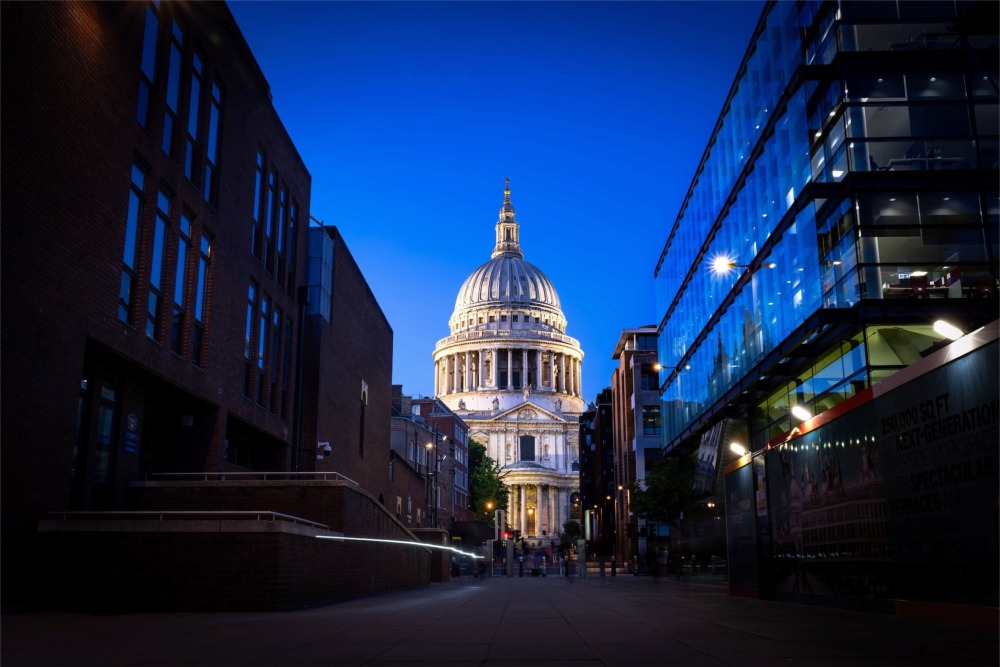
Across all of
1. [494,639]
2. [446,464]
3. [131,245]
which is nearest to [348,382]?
[131,245]

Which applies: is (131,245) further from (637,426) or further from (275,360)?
(637,426)

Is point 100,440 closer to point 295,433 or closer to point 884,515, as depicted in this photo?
point 295,433

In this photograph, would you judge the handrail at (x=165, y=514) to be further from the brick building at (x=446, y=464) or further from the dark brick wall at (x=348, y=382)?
the brick building at (x=446, y=464)

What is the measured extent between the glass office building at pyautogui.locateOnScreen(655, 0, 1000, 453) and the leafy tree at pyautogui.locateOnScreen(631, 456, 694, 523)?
2094 cm

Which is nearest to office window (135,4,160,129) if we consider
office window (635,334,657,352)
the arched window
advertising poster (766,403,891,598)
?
advertising poster (766,403,891,598)

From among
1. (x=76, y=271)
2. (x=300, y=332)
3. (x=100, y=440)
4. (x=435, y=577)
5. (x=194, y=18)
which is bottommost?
(x=435, y=577)

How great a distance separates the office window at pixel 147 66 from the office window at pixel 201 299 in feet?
15.6

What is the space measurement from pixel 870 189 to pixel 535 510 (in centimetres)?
15638

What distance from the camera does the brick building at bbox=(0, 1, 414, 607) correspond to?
62.9 ft

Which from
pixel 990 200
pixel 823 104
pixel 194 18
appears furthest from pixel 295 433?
pixel 990 200

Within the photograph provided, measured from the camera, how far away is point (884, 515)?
18719mm

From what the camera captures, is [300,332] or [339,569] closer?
[339,569]

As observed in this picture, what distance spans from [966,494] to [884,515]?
367 centimetres

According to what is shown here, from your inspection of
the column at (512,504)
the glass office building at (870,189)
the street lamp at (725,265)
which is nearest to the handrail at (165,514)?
the glass office building at (870,189)
